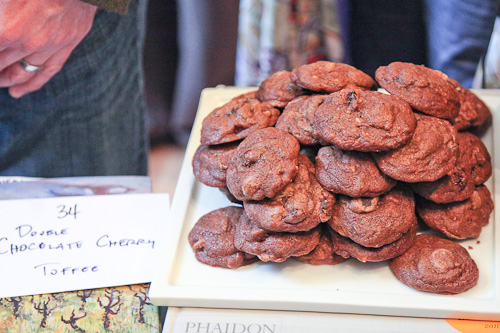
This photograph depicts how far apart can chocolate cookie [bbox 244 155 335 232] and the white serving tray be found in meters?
0.12

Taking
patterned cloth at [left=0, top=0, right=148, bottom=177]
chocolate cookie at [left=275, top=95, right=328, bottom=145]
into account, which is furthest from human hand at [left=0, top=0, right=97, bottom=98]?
chocolate cookie at [left=275, top=95, right=328, bottom=145]

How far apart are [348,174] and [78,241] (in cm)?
57

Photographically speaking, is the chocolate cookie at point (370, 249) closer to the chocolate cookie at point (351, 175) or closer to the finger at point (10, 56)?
the chocolate cookie at point (351, 175)

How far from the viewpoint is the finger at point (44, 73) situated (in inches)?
46.4

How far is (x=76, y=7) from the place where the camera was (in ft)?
3.64

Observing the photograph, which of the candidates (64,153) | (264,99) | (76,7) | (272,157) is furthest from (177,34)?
(272,157)

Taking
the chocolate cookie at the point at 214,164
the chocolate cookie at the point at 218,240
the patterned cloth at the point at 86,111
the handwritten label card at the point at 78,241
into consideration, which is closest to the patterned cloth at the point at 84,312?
the handwritten label card at the point at 78,241

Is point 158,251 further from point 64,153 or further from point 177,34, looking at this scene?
point 177,34

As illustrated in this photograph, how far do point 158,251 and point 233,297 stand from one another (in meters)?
0.19

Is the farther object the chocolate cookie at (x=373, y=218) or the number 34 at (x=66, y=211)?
the number 34 at (x=66, y=211)

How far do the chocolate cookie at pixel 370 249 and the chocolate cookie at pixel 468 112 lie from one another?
0.24 metres

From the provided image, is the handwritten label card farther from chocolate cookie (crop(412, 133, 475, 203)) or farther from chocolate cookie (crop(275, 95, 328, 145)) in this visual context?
chocolate cookie (crop(412, 133, 475, 203))

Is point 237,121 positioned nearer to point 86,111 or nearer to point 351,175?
point 351,175

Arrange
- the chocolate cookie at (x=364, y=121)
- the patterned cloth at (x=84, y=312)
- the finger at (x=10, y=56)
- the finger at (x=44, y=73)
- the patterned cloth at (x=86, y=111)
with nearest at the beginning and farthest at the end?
the chocolate cookie at (x=364, y=121)
the patterned cloth at (x=84, y=312)
the finger at (x=10, y=56)
the finger at (x=44, y=73)
the patterned cloth at (x=86, y=111)
